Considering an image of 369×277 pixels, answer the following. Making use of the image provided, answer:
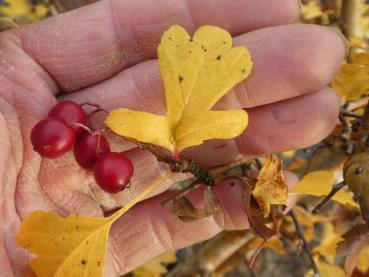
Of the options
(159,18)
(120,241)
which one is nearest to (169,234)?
(120,241)

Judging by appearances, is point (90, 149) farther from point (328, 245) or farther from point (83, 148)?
point (328, 245)

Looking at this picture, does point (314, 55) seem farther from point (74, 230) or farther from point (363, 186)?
point (74, 230)

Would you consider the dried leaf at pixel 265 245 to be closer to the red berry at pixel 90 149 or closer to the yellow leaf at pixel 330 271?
A: the yellow leaf at pixel 330 271

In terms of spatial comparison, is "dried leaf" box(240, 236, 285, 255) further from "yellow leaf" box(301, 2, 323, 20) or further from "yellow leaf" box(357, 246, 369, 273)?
"yellow leaf" box(301, 2, 323, 20)

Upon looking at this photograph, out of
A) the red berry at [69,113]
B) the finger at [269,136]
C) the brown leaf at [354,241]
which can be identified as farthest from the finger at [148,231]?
the brown leaf at [354,241]

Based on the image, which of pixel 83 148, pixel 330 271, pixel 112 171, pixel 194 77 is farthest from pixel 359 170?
pixel 330 271

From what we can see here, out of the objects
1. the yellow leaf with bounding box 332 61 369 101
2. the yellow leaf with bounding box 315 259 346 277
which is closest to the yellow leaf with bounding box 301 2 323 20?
the yellow leaf with bounding box 332 61 369 101
